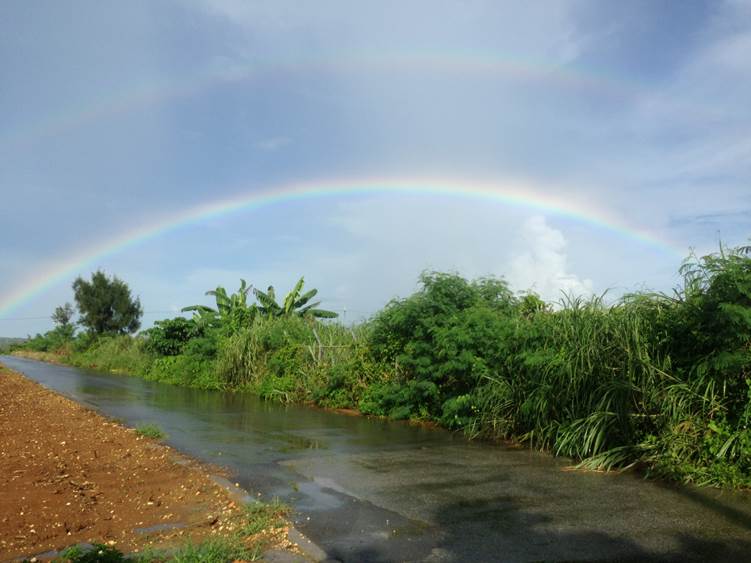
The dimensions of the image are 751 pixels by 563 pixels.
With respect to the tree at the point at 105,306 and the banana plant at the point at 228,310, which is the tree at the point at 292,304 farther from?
the tree at the point at 105,306

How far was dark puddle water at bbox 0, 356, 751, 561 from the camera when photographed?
571 cm

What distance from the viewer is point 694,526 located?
→ 252 inches

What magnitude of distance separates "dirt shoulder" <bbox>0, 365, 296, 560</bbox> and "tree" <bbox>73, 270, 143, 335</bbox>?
51.3m

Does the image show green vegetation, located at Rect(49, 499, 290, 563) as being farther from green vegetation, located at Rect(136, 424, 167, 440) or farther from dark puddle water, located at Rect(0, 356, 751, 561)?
green vegetation, located at Rect(136, 424, 167, 440)

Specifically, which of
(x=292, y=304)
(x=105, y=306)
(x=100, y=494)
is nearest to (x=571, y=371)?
(x=100, y=494)

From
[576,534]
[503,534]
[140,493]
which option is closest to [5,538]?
[140,493]

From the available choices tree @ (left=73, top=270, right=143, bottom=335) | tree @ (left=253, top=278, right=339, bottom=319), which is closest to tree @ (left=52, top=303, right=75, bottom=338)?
tree @ (left=73, top=270, right=143, bottom=335)

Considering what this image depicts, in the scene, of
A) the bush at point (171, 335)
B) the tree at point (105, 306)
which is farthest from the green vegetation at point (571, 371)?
the tree at point (105, 306)

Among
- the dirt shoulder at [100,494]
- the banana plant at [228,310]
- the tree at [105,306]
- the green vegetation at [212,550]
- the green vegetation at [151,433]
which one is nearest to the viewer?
the green vegetation at [212,550]

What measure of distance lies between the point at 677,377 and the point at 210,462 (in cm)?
683

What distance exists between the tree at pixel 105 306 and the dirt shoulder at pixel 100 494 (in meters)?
51.3

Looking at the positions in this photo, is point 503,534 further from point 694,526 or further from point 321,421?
point 321,421

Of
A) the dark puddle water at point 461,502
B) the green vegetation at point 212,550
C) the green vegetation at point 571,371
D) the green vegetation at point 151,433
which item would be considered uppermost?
Answer: the green vegetation at point 571,371

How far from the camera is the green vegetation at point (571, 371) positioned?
8.41 m
